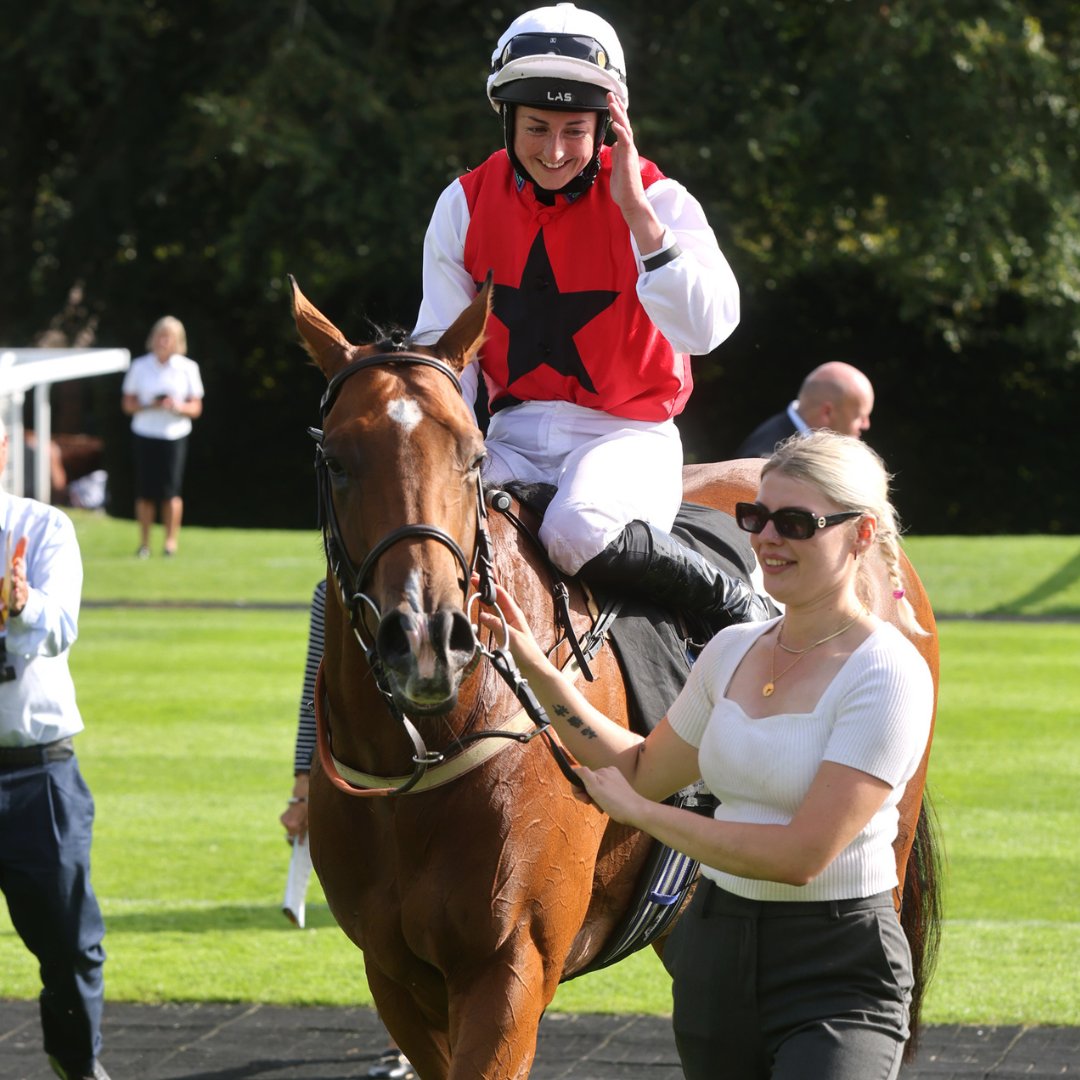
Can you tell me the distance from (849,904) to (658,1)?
21228mm

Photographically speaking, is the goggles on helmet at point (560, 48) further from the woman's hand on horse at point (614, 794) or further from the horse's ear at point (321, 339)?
the woman's hand on horse at point (614, 794)

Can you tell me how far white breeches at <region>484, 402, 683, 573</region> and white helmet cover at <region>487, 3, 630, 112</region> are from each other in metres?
0.72

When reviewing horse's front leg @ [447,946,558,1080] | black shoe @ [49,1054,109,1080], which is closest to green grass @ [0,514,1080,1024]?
black shoe @ [49,1054,109,1080]

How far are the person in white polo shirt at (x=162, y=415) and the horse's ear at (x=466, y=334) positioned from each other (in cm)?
1316

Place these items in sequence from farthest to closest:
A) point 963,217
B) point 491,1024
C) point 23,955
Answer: point 963,217 < point 23,955 < point 491,1024

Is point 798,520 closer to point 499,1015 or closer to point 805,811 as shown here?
point 805,811

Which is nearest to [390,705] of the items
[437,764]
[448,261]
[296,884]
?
[437,764]

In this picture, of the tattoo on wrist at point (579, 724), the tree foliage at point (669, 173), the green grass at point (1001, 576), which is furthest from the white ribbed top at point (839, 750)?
the tree foliage at point (669, 173)

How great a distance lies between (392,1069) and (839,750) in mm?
2766

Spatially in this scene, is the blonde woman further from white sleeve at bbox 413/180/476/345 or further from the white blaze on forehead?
white sleeve at bbox 413/180/476/345

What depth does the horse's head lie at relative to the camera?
2.96 m

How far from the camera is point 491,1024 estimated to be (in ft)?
11.1

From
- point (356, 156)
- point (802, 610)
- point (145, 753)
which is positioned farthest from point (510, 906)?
point (356, 156)

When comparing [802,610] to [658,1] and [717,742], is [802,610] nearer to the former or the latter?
[717,742]
